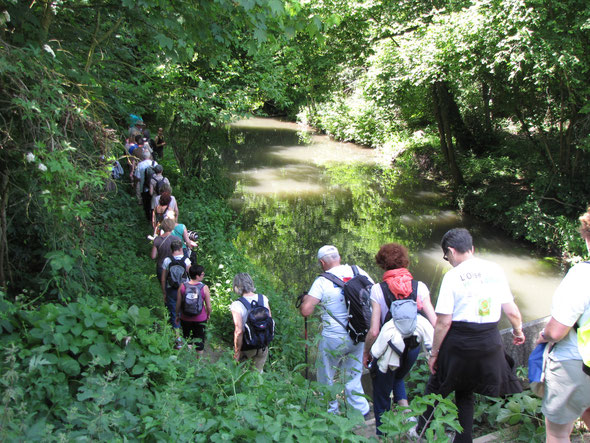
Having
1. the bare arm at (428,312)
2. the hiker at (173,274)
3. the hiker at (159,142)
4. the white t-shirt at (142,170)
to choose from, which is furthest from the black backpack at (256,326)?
the hiker at (159,142)

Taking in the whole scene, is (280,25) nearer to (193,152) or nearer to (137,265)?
(137,265)

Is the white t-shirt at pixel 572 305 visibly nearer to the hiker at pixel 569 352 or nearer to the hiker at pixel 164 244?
the hiker at pixel 569 352

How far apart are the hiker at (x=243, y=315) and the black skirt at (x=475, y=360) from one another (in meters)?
1.69

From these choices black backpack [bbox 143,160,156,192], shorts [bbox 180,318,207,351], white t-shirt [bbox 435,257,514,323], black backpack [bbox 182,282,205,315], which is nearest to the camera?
white t-shirt [bbox 435,257,514,323]

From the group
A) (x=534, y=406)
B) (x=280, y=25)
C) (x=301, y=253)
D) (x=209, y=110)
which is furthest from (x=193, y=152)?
(x=534, y=406)

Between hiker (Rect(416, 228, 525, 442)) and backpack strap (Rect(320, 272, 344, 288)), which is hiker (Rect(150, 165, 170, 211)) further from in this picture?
hiker (Rect(416, 228, 525, 442))

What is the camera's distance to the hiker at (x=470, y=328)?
10.9 ft

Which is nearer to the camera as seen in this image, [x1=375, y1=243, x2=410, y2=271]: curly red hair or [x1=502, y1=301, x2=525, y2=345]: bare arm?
[x1=502, y1=301, x2=525, y2=345]: bare arm

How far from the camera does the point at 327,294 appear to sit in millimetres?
4117

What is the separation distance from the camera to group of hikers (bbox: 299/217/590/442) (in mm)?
2992

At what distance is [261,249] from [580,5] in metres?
9.19

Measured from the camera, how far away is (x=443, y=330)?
3352mm

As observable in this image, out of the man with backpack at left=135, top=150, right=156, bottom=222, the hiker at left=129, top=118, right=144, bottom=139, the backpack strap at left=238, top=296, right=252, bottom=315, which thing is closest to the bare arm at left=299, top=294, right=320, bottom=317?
the backpack strap at left=238, top=296, right=252, bottom=315

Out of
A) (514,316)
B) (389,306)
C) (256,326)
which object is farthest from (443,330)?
(256,326)
